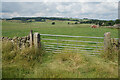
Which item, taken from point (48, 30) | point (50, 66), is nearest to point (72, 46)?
point (50, 66)

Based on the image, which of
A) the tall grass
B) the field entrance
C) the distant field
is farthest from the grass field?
the distant field

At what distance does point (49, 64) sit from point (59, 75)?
1.49 m

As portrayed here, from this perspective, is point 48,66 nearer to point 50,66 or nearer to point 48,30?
point 50,66

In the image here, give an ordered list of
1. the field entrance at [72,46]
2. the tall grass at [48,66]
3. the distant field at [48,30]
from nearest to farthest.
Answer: the tall grass at [48,66] → the field entrance at [72,46] → the distant field at [48,30]

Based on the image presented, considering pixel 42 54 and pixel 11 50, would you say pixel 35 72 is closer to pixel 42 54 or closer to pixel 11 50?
pixel 42 54

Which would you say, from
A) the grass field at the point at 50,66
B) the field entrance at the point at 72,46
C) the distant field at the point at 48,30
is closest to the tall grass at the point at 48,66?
the grass field at the point at 50,66

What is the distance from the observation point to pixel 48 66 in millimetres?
5539

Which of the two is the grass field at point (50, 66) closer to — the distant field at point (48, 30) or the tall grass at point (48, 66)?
the tall grass at point (48, 66)

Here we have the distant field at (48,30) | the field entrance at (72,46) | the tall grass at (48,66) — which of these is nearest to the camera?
the tall grass at (48,66)

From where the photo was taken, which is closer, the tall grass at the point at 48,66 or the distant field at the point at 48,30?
the tall grass at the point at 48,66

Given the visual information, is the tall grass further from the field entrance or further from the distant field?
the distant field

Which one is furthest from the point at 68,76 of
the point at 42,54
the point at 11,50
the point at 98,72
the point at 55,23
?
the point at 55,23

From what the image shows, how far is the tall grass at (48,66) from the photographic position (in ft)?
15.0

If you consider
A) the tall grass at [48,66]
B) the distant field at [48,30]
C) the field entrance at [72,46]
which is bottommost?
the tall grass at [48,66]
